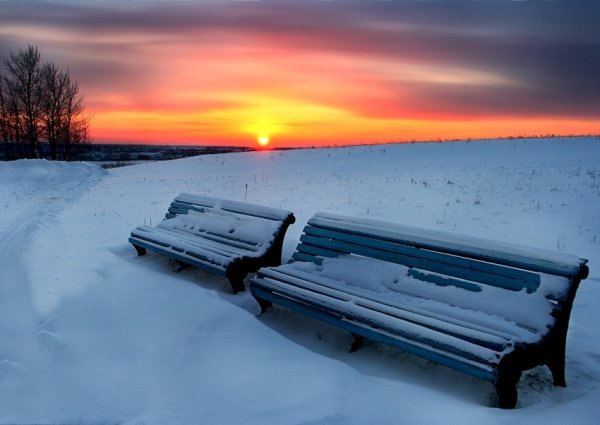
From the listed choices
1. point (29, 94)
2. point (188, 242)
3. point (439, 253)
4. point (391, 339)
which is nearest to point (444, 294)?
→ point (439, 253)

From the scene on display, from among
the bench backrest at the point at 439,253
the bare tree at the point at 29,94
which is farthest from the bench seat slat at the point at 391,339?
the bare tree at the point at 29,94

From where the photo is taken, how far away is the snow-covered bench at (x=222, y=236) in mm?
5891

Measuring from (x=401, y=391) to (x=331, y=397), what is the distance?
59cm

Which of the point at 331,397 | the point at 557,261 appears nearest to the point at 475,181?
the point at 557,261

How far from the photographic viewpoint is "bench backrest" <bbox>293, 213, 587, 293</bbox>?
3.79 metres

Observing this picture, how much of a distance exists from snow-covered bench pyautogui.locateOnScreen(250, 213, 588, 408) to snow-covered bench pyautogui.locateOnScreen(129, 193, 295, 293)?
0.70 m

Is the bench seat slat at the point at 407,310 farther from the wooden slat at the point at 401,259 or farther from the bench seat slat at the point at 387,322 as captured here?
the wooden slat at the point at 401,259

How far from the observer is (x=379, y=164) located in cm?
2009

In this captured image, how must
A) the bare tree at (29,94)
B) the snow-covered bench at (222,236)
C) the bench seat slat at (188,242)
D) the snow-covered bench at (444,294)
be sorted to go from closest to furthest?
1. the snow-covered bench at (444,294)
2. the snow-covered bench at (222,236)
3. the bench seat slat at (188,242)
4. the bare tree at (29,94)

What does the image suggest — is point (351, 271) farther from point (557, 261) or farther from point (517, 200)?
point (517, 200)

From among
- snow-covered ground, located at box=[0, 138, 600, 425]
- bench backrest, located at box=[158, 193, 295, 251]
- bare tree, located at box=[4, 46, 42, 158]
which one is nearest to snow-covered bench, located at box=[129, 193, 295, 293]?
bench backrest, located at box=[158, 193, 295, 251]

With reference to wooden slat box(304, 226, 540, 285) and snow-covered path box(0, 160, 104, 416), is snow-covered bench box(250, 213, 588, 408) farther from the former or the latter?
snow-covered path box(0, 160, 104, 416)

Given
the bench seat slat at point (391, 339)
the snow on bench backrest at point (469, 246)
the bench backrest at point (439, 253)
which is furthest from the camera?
the bench backrest at point (439, 253)

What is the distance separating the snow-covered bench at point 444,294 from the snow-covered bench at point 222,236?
702 millimetres
